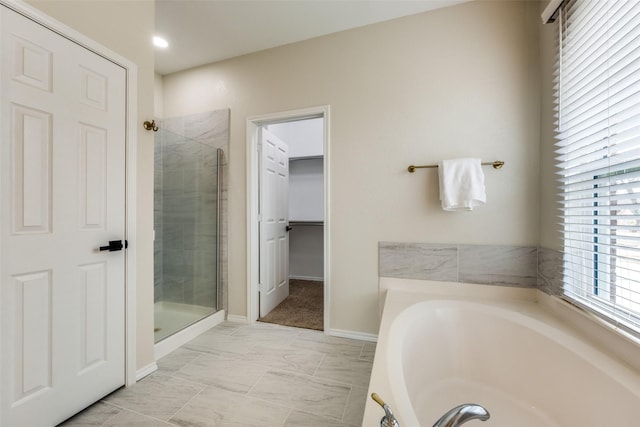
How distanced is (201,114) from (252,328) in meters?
2.20

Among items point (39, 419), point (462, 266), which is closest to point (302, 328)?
point (462, 266)

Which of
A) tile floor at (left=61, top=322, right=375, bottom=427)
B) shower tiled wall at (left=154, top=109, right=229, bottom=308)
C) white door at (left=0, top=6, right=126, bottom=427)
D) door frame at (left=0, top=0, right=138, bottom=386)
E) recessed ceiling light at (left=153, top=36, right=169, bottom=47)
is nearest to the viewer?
white door at (left=0, top=6, right=126, bottom=427)

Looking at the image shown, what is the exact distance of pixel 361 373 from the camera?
1664 mm

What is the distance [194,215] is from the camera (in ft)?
8.11

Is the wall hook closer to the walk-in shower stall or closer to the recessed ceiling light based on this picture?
the walk-in shower stall

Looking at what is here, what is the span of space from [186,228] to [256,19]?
1.94 meters

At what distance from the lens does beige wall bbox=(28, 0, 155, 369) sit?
1.43m

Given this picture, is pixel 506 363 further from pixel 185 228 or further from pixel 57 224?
pixel 185 228

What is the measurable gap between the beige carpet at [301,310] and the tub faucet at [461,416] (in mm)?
1666

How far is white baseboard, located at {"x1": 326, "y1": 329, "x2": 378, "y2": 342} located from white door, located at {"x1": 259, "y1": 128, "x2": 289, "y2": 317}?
2.57 ft

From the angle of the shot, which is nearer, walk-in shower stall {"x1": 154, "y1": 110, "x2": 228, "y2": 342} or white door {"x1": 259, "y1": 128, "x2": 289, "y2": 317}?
walk-in shower stall {"x1": 154, "y1": 110, "x2": 228, "y2": 342}

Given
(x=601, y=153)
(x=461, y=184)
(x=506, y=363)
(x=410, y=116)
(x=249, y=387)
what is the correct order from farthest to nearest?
(x=410, y=116), (x=461, y=184), (x=249, y=387), (x=506, y=363), (x=601, y=153)

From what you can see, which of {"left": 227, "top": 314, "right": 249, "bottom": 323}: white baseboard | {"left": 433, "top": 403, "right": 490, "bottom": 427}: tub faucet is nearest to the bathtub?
{"left": 433, "top": 403, "right": 490, "bottom": 427}: tub faucet

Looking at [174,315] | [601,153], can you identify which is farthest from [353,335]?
[601,153]
